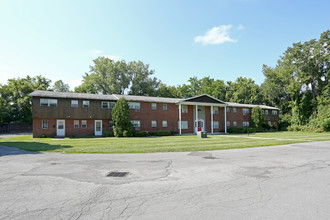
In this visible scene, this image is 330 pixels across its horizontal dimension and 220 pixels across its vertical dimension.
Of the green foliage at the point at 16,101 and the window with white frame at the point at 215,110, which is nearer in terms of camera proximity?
the window with white frame at the point at 215,110

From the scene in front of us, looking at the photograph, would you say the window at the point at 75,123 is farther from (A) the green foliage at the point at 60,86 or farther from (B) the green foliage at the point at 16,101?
(A) the green foliage at the point at 60,86

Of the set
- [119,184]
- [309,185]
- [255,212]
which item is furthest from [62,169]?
[309,185]

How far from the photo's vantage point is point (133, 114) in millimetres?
31031

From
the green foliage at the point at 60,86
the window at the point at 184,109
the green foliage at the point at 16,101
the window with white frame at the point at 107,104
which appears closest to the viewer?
the window with white frame at the point at 107,104

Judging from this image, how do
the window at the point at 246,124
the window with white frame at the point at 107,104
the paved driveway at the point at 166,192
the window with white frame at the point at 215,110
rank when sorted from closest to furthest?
the paved driveway at the point at 166,192 → the window with white frame at the point at 107,104 → the window with white frame at the point at 215,110 → the window at the point at 246,124

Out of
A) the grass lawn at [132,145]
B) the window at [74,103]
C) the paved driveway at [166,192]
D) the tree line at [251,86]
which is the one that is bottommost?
the grass lawn at [132,145]

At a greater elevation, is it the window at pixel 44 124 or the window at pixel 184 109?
the window at pixel 184 109

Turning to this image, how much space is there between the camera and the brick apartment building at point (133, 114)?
26672 millimetres

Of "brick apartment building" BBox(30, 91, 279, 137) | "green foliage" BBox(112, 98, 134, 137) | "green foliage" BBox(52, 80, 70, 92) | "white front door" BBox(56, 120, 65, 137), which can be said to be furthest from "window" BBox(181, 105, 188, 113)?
"green foliage" BBox(52, 80, 70, 92)

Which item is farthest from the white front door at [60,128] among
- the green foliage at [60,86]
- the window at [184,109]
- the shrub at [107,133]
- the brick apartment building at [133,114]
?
the green foliage at [60,86]

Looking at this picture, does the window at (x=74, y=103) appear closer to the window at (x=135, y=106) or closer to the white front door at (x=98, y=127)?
the white front door at (x=98, y=127)

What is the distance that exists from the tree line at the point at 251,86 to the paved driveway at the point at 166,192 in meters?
38.8

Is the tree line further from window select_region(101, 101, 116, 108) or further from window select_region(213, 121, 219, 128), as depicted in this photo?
window select_region(101, 101, 116, 108)

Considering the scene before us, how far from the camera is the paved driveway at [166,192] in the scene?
3816 mm
